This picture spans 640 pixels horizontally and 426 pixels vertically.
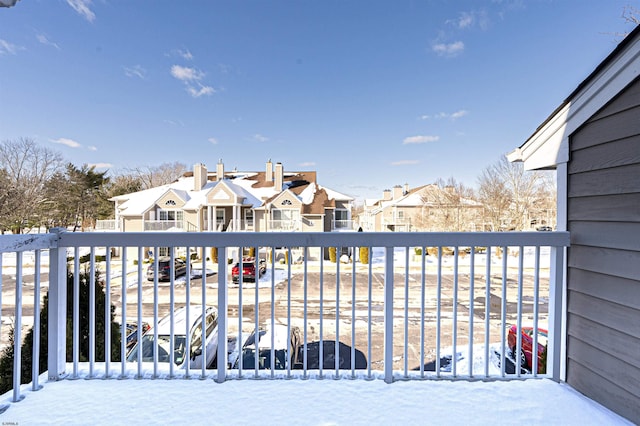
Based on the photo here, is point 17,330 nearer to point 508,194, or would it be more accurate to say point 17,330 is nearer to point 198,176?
point 508,194

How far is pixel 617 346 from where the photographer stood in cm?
138

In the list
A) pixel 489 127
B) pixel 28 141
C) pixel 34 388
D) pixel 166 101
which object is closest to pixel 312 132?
pixel 166 101

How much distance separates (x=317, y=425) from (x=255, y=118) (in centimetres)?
887

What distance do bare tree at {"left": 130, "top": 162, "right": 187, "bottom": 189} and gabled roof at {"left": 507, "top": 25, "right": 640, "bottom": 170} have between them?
10.5m

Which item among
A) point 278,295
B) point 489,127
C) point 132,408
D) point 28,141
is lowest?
point 278,295

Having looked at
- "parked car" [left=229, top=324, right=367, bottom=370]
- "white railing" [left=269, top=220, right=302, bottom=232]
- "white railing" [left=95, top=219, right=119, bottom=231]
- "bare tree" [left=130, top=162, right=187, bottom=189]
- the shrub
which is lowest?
"parked car" [left=229, top=324, right=367, bottom=370]

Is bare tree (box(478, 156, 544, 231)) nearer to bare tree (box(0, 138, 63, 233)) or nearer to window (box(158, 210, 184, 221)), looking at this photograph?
bare tree (box(0, 138, 63, 233))

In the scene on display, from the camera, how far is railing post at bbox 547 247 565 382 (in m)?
1.62

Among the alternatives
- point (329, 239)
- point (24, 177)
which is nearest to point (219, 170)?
point (24, 177)

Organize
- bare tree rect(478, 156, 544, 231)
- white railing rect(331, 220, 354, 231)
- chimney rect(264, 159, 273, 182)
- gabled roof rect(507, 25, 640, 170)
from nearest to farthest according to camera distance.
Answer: gabled roof rect(507, 25, 640, 170) → bare tree rect(478, 156, 544, 231) → white railing rect(331, 220, 354, 231) → chimney rect(264, 159, 273, 182)

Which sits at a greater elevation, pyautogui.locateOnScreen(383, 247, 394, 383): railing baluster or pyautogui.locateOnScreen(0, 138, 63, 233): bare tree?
pyautogui.locateOnScreen(0, 138, 63, 233): bare tree

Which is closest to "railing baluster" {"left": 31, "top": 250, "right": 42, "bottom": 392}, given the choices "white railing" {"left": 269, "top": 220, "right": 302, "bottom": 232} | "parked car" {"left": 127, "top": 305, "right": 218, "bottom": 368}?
"parked car" {"left": 127, "top": 305, "right": 218, "bottom": 368}

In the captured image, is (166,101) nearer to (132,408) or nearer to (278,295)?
(278,295)

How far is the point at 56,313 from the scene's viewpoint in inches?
63.7
